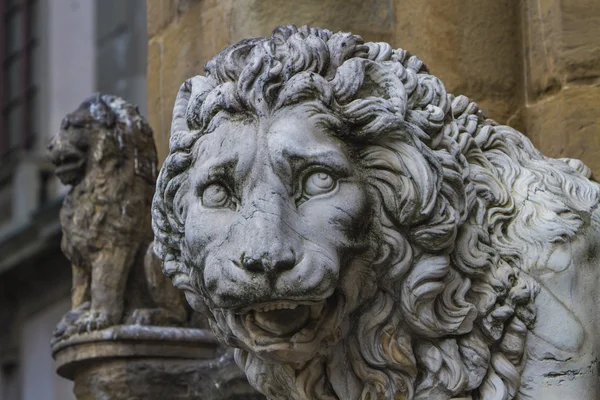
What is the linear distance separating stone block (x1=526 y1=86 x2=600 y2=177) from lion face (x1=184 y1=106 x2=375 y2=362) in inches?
44.6

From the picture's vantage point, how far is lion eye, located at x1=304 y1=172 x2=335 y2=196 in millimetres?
2781

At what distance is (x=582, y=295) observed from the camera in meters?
2.90

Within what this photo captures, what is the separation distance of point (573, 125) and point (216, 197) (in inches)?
51.9

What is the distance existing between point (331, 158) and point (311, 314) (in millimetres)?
276

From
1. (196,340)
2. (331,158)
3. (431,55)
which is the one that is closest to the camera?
(331,158)

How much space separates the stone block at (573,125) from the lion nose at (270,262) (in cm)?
130

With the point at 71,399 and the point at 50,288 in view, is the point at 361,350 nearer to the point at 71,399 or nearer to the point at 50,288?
the point at 71,399

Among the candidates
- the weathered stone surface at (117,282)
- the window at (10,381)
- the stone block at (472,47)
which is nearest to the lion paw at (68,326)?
the weathered stone surface at (117,282)

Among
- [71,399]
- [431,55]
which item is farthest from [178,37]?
[71,399]

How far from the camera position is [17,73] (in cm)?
1566

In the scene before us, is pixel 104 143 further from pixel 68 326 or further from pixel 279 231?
pixel 279 231

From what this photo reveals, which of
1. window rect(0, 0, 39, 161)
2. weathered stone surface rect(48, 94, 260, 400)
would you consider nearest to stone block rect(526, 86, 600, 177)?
weathered stone surface rect(48, 94, 260, 400)

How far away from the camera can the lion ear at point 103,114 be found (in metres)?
4.54

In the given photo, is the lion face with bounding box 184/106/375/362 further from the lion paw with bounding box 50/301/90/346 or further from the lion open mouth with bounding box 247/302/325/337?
the lion paw with bounding box 50/301/90/346
